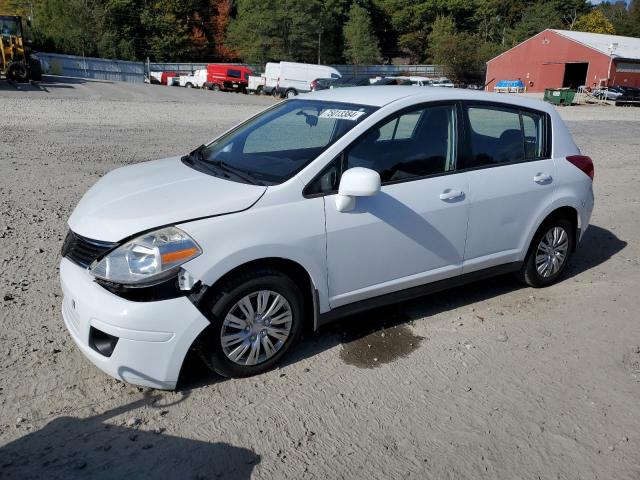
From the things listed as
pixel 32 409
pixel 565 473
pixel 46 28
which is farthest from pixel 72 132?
pixel 46 28

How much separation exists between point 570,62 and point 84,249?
60.5 meters

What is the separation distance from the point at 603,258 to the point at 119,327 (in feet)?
17.4

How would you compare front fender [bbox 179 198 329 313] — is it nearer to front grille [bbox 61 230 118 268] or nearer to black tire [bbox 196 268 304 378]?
black tire [bbox 196 268 304 378]

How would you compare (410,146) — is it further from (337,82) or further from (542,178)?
(337,82)

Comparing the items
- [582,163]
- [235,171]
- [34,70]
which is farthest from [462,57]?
[235,171]

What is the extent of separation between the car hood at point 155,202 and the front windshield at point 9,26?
3215cm

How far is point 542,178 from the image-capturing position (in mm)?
4867

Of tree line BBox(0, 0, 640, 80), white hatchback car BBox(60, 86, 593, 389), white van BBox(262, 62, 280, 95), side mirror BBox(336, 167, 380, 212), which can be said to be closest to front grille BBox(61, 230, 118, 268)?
white hatchback car BBox(60, 86, 593, 389)

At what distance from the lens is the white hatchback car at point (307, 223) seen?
3250mm

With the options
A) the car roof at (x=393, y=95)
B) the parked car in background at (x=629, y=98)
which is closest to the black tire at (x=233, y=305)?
the car roof at (x=393, y=95)

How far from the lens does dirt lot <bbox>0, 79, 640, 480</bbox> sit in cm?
295

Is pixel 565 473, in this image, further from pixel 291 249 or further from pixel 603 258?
pixel 603 258

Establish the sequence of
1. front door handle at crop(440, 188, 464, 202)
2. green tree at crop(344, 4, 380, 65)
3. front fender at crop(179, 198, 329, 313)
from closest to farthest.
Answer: front fender at crop(179, 198, 329, 313) → front door handle at crop(440, 188, 464, 202) → green tree at crop(344, 4, 380, 65)

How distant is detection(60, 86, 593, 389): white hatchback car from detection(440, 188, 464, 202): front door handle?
1cm
